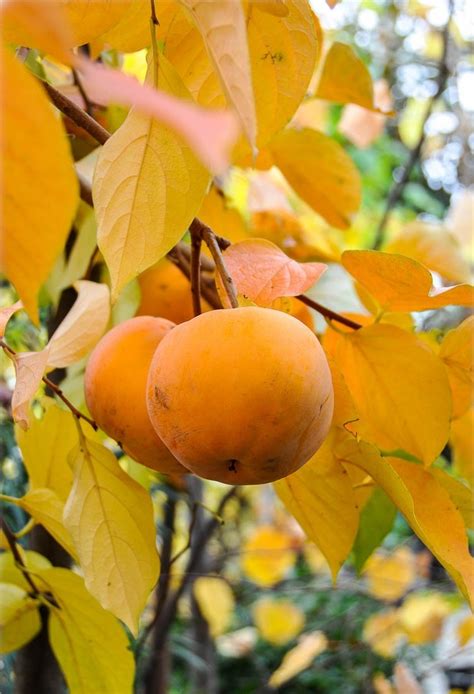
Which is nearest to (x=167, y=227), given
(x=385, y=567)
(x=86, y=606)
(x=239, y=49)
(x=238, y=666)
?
(x=239, y=49)

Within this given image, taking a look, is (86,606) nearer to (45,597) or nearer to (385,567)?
(45,597)

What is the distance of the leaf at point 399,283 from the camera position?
45 cm

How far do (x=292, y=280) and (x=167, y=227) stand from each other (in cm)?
7

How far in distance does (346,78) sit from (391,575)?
56.3 inches

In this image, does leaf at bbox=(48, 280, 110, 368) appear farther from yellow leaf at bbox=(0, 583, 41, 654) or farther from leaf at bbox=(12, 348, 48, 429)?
yellow leaf at bbox=(0, 583, 41, 654)

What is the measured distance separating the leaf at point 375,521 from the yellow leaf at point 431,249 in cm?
27

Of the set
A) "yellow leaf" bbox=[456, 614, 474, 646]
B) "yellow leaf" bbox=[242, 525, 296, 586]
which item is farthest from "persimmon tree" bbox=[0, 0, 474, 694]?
"yellow leaf" bbox=[242, 525, 296, 586]

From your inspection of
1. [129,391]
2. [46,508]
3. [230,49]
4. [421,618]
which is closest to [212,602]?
[421,618]

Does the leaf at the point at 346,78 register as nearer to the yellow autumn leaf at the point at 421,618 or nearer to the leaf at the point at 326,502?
the leaf at the point at 326,502

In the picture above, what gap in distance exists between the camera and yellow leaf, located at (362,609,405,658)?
1.63 m

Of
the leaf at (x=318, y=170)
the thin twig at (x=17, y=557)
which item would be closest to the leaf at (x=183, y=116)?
the thin twig at (x=17, y=557)

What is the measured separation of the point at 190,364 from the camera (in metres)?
0.35

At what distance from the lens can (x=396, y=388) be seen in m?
0.49

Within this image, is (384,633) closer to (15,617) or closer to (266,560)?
(266,560)
